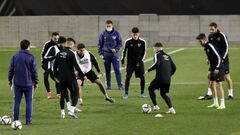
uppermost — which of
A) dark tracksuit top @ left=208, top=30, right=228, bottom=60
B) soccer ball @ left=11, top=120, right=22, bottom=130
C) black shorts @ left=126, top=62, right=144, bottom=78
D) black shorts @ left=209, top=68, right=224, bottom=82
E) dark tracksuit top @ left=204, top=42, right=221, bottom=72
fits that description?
dark tracksuit top @ left=208, top=30, right=228, bottom=60

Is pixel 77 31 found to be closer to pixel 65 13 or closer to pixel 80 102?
pixel 65 13

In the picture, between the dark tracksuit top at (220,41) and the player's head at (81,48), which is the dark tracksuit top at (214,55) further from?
the player's head at (81,48)

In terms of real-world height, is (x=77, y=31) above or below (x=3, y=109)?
above

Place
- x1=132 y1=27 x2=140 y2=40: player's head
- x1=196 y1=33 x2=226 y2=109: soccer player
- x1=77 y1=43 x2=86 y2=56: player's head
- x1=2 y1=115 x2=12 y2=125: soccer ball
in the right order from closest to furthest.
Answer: x1=2 y1=115 x2=12 y2=125: soccer ball, x1=196 y1=33 x2=226 y2=109: soccer player, x1=77 y1=43 x2=86 y2=56: player's head, x1=132 y1=27 x2=140 y2=40: player's head

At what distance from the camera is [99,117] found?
1689 cm

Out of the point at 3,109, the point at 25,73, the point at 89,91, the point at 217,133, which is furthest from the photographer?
the point at 89,91

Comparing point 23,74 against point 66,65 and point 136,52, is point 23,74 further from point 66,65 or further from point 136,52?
point 136,52

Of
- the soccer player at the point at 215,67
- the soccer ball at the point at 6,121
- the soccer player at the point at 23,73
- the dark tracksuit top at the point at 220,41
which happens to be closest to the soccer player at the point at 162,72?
the soccer player at the point at 215,67

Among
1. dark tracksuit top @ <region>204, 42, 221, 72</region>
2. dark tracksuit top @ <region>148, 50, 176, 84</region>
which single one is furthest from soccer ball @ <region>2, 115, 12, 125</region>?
dark tracksuit top @ <region>204, 42, 221, 72</region>

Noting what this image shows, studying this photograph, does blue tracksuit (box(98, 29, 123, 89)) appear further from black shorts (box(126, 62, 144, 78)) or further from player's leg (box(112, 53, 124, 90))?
black shorts (box(126, 62, 144, 78))

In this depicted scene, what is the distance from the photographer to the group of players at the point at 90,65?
16.8 m

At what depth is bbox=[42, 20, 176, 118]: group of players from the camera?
16.8 m

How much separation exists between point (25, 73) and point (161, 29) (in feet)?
88.8

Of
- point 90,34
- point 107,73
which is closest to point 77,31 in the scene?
point 90,34
